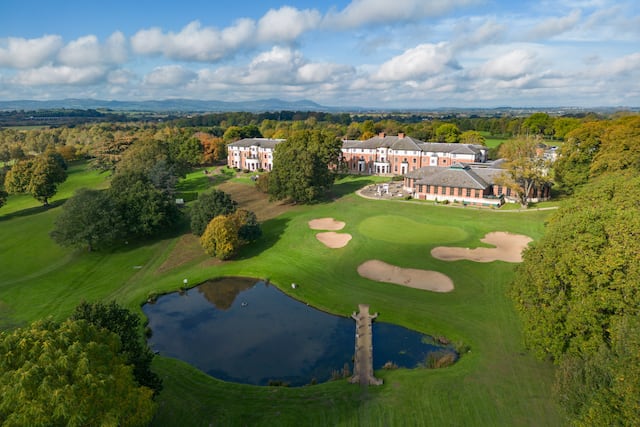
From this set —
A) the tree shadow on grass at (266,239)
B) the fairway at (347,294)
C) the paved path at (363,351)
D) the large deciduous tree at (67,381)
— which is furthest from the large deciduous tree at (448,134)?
the large deciduous tree at (67,381)

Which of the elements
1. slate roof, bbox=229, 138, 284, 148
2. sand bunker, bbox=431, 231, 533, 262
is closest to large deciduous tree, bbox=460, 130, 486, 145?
slate roof, bbox=229, 138, 284, 148

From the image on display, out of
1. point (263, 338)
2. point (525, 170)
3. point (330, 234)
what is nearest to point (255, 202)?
point (330, 234)

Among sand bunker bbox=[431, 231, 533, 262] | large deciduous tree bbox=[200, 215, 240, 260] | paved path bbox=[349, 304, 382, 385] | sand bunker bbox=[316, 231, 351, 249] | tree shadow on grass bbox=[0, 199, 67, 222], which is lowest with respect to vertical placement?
paved path bbox=[349, 304, 382, 385]

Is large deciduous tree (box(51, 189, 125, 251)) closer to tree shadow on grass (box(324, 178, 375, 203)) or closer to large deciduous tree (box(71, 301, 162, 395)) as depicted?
large deciduous tree (box(71, 301, 162, 395))

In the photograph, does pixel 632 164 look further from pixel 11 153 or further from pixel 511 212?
pixel 11 153

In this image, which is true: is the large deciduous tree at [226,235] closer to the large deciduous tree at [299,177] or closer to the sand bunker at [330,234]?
the sand bunker at [330,234]

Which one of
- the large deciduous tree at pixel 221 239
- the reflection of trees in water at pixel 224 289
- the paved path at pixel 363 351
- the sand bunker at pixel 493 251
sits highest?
the large deciduous tree at pixel 221 239

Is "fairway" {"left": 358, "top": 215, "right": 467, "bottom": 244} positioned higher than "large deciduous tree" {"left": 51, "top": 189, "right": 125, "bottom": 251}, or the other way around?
"large deciduous tree" {"left": 51, "top": 189, "right": 125, "bottom": 251}
